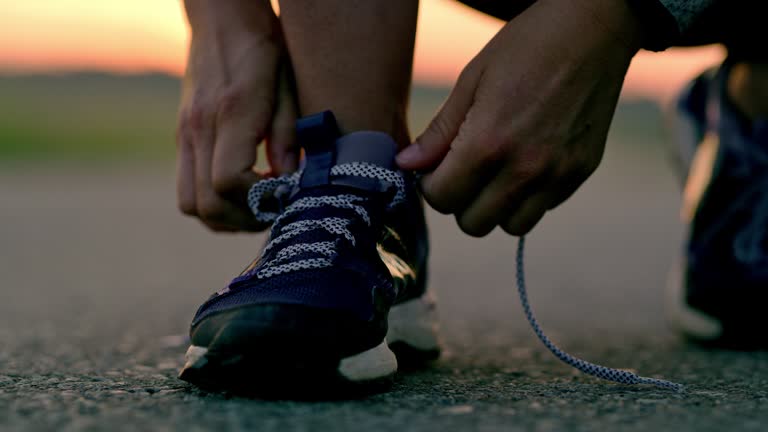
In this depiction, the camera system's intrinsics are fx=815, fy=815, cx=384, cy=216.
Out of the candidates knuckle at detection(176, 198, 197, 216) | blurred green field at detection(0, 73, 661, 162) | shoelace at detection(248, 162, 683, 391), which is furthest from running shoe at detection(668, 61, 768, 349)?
blurred green field at detection(0, 73, 661, 162)

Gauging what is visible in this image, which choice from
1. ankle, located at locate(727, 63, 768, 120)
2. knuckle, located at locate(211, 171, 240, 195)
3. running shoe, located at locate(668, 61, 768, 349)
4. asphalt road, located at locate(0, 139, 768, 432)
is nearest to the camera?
asphalt road, located at locate(0, 139, 768, 432)

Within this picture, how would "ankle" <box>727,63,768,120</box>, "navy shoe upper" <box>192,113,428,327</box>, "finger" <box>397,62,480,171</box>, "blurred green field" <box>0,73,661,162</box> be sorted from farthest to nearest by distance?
"blurred green field" <box>0,73,661,162</box>, "ankle" <box>727,63,768,120</box>, "finger" <box>397,62,480,171</box>, "navy shoe upper" <box>192,113,428,327</box>

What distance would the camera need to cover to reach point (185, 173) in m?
1.19

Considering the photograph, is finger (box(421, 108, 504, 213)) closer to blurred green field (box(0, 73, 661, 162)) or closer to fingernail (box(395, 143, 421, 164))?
fingernail (box(395, 143, 421, 164))

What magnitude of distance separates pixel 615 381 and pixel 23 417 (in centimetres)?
64

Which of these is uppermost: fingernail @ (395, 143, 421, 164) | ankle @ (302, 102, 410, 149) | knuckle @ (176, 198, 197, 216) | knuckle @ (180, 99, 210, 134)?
knuckle @ (180, 99, 210, 134)

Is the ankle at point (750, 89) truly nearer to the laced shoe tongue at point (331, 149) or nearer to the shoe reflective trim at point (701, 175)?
the shoe reflective trim at point (701, 175)

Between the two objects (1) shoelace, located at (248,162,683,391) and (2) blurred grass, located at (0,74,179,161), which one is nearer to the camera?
(1) shoelace, located at (248,162,683,391)

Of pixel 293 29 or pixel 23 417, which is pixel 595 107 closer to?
pixel 293 29

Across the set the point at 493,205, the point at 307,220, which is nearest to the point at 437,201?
the point at 493,205

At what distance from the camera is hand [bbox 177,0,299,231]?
1.11m

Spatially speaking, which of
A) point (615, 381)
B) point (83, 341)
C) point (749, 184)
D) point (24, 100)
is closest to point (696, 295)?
point (749, 184)

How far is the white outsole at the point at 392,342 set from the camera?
32.2 inches

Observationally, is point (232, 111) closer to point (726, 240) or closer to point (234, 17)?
point (234, 17)
